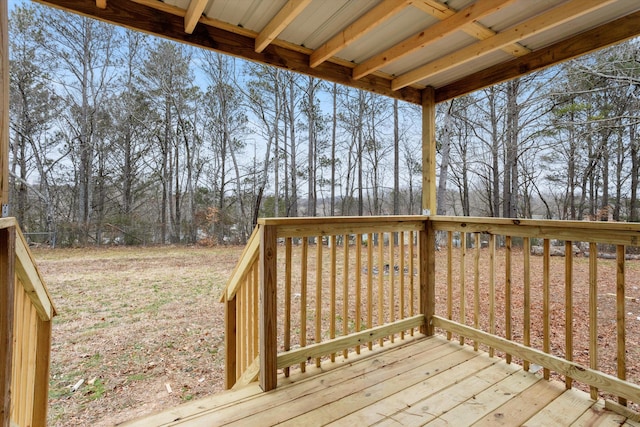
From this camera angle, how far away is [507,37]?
6.20 ft

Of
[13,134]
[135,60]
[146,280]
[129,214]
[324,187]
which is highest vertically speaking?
[135,60]

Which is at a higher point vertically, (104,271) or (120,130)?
(120,130)

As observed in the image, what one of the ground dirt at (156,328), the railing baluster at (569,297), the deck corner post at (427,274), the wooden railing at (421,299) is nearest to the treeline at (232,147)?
the ground dirt at (156,328)

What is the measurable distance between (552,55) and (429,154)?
1062 millimetres

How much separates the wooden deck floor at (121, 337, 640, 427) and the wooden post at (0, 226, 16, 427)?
1.80 feet

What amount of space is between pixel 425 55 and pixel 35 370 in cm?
346

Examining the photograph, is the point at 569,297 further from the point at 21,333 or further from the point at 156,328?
the point at 156,328

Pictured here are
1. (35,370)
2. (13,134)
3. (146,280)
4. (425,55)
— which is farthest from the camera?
(13,134)

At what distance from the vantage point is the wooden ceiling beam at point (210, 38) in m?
1.68

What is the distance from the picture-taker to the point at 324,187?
11.7 metres

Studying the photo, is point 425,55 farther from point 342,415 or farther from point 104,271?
point 104,271

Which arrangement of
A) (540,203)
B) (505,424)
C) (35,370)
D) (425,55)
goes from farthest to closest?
(540,203), (425,55), (35,370), (505,424)

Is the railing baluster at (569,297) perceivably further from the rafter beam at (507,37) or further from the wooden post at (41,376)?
the wooden post at (41,376)

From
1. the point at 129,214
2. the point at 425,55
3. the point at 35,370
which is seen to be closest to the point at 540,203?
the point at 425,55
